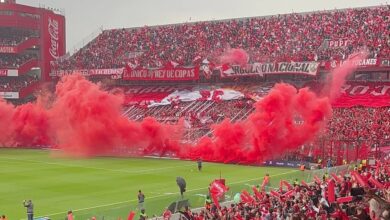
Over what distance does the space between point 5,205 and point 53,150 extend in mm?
24531

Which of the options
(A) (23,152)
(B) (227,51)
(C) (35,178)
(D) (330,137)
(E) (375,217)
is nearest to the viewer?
(E) (375,217)

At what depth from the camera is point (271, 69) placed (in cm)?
4856

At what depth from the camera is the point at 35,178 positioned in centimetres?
3097

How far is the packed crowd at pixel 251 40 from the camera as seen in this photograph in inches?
1880

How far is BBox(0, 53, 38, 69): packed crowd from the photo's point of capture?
209 feet

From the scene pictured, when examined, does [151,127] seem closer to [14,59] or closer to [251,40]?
[251,40]

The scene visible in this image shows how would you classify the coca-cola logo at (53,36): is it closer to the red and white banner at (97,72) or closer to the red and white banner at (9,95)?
the red and white banner at (97,72)

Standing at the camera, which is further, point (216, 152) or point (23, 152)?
point (23, 152)

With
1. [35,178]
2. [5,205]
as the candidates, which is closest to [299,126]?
[35,178]

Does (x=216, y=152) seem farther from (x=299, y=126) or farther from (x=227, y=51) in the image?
(x=227, y=51)

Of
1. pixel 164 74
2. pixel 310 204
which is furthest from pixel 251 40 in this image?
pixel 310 204

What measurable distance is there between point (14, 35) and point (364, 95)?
43371 millimetres

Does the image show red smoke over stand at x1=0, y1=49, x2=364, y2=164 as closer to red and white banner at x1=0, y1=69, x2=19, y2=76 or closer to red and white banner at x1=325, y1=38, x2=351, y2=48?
red and white banner at x1=325, y1=38, x2=351, y2=48

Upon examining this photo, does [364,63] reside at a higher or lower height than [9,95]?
higher
